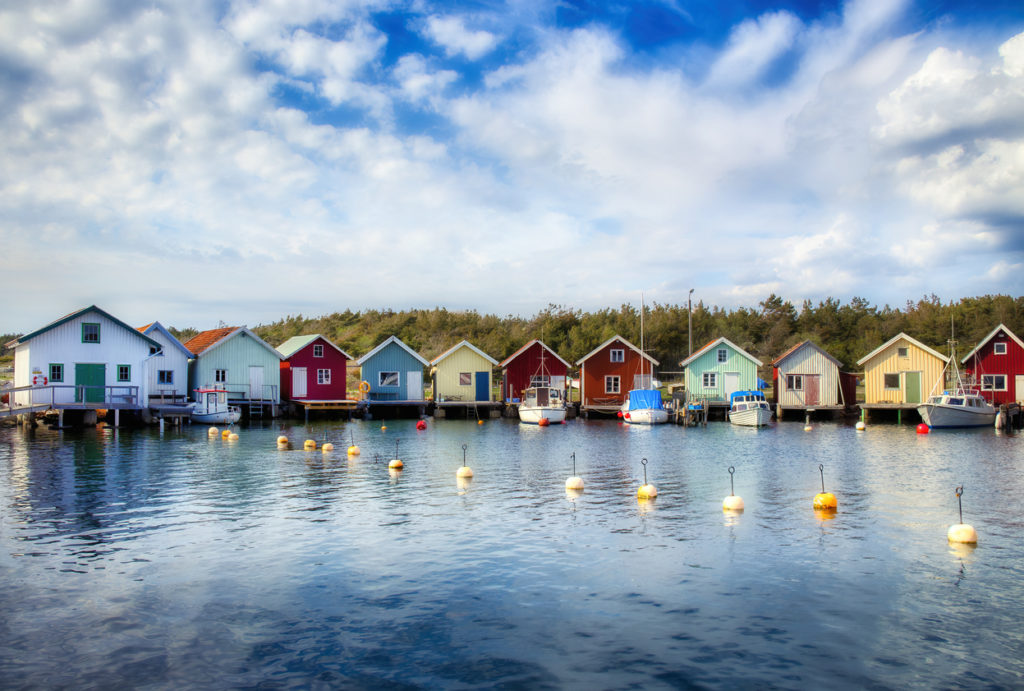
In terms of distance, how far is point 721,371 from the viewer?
62.3 meters

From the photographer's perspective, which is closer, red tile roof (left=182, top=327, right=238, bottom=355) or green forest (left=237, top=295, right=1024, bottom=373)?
red tile roof (left=182, top=327, right=238, bottom=355)

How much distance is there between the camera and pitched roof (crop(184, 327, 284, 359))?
55959mm

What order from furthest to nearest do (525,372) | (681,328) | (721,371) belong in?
(681,328) < (525,372) < (721,371)

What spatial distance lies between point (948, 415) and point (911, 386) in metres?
9.91

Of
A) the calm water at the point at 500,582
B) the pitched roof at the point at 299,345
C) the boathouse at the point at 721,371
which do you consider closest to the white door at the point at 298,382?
the pitched roof at the point at 299,345

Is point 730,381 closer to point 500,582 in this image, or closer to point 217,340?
point 217,340

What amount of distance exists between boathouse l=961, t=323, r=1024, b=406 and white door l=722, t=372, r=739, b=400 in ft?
57.0

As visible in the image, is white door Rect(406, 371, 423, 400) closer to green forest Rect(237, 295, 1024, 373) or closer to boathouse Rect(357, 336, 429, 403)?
boathouse Rect(357, 336, 429, 403)

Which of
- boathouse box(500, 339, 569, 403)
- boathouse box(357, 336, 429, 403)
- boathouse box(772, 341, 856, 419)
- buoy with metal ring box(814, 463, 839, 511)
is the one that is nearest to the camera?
buoy with metal ring box(814, 463, 839, 511)

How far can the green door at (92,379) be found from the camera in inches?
1905

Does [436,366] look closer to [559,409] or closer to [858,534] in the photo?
[559,409]

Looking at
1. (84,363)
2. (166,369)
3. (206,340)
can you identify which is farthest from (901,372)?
(84,363)

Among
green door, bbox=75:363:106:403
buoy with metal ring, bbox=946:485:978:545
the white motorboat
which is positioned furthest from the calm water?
the white motorboat

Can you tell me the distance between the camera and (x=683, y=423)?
5606 cm
